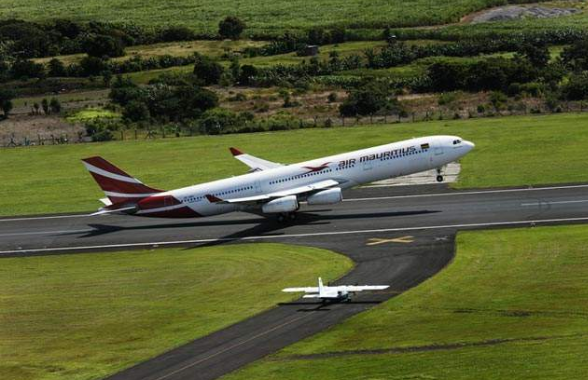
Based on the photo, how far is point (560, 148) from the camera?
95.8 metres

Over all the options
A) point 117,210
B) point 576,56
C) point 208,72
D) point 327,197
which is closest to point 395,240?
point 327,197

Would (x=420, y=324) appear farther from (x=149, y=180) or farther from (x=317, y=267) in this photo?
(x=149, y=180)

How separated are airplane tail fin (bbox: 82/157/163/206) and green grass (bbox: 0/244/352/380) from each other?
21.7ft

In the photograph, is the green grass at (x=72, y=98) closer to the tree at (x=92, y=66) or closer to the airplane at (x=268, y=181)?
the tree at (x=92, y=66)

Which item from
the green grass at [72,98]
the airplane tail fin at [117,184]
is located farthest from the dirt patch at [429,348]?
the green grass at [72,98]

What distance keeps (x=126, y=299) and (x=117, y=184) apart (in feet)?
62.5

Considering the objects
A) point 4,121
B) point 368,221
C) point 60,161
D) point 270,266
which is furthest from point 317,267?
point 4,121

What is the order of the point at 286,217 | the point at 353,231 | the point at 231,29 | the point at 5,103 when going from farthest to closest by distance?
the point at 231,29, the point at 5,103, the point at 286,217, the point at 353,231

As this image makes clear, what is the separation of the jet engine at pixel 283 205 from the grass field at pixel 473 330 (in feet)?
54.9

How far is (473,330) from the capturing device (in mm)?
49406

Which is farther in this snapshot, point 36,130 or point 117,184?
point 36,130

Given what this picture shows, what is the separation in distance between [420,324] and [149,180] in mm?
51956

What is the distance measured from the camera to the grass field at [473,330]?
147 feet

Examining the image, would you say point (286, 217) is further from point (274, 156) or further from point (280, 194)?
point (274, 156)
